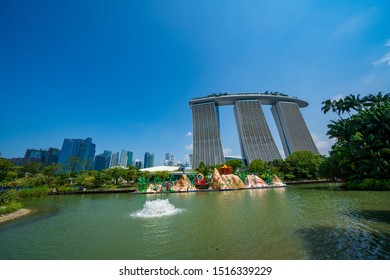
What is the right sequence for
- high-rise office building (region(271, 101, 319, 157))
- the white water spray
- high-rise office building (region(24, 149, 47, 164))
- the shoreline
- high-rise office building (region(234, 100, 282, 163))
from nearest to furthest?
1. the white water spray
2. the shoreline
3. high-rise office building (region(234, 100, 282, 163))
4. high-rise office building (region(271, 101, 319, 157))
5. high-rise office building (region(24, 149, 47, 164))

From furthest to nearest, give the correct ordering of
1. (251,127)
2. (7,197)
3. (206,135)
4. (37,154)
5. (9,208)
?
1. (37,154)
2. (206,135)
3. (251,127)
4. (7,197)
5. (9,208)

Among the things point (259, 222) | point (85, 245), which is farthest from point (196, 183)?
point (85, 245)

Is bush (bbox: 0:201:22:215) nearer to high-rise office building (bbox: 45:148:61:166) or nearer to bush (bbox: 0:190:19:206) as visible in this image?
bush (bbox: 0:190:19:206)

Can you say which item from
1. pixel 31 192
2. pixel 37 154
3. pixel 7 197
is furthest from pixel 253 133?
pixel 37 154

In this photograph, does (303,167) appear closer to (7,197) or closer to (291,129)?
(291,129)

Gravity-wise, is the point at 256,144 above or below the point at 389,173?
above

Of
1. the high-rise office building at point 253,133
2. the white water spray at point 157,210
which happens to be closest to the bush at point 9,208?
the white water spray at point 157,210

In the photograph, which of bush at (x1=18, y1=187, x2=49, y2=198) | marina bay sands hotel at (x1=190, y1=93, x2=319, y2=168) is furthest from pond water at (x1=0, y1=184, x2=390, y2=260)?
marina bay sands hotel at (x1=190, y1=93, x2=319, y2=168)
